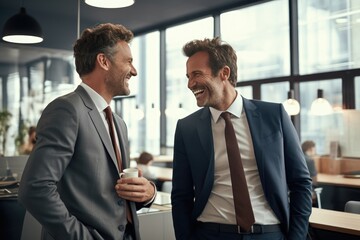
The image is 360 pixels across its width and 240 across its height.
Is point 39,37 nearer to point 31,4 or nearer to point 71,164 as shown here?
point 31,4

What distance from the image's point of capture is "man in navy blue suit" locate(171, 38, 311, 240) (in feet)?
6.17

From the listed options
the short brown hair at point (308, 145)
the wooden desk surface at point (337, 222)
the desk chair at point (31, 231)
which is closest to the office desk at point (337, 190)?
the short brown hair at point (308, 145)

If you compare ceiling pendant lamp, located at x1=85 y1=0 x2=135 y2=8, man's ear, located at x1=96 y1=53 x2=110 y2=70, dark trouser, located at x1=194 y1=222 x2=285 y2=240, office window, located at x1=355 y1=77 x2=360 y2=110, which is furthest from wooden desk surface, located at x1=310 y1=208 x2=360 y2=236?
office window, located at x1=355 y1=77 x2=360 y2=110

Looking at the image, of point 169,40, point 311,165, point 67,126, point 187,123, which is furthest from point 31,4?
point 169,40

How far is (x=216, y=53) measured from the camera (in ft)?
6.86

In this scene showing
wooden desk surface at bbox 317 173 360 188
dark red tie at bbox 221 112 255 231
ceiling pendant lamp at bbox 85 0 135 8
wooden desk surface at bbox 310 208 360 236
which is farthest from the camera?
wooden desk surface at bbox 317 173 360 188

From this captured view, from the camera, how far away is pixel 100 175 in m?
1.57

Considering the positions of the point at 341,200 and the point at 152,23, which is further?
the point at 152,23

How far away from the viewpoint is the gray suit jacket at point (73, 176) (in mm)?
1419

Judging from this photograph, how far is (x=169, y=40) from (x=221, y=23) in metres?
1.57

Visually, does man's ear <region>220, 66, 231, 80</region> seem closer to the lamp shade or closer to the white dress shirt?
the white dress shirt

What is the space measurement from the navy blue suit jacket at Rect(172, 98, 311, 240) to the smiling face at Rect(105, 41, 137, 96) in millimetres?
461

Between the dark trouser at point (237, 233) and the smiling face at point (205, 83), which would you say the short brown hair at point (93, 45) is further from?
the dark trouser at point (237, 233)

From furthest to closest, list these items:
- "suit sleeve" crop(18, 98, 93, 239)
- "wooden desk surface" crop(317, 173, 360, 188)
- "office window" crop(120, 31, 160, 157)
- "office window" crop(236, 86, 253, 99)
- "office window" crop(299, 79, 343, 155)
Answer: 1. "office window" crop(120, 31, 160, 157)
2. "office window" crop(236, 86, 253, 99)
3. "office window" crop(299, 79, 343, 155)
4. "wooden desk surface" crop(317, 173, 360, 188)
5. "suit sleeve" crop(18, 98, 93, 239)
